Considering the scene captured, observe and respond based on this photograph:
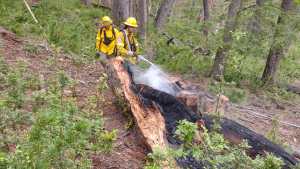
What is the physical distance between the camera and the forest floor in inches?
252

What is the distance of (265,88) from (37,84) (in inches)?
344

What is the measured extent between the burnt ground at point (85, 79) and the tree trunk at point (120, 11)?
3566 millimetres

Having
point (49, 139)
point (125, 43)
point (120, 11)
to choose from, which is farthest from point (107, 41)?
point (49, 139)

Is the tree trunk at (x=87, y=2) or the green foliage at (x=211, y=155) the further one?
the tree trunk at (x=87, y=2)

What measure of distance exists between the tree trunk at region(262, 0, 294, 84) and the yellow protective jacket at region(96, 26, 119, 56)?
15.9 ft

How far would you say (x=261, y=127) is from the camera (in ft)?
37.7

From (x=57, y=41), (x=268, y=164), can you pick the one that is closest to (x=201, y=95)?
(x=268, y=164)

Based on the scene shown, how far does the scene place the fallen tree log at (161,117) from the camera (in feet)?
21.5

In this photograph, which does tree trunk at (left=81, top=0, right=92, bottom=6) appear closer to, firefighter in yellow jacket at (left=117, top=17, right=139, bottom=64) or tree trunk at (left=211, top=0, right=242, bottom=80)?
tree trunk at (left=211, top=0, right=242, bottom=80)

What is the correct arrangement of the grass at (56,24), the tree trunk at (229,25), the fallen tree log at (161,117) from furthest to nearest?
the tree trunk at (229,25) → the grass at (56,24) → the fallen tree log at (161,117)

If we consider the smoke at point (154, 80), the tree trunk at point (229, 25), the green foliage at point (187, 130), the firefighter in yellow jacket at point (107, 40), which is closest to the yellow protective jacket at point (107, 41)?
the firefighter in yellow jacket at point (107, 40)

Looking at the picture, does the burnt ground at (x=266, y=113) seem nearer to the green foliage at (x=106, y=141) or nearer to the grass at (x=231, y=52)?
the grass at (x=231, y=52)

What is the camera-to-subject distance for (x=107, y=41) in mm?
11266

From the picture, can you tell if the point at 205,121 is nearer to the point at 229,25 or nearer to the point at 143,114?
the point at 143,114
